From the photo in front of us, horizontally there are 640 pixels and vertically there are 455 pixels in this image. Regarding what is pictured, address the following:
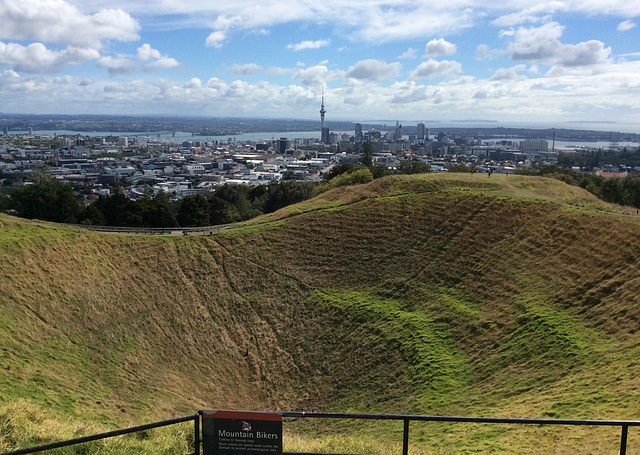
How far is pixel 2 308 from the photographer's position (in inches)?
969

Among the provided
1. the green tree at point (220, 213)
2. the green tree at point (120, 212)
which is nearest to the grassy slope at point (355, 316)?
the green tree at point (120, 212)

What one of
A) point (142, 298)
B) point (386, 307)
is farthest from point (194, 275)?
point (386, 307)

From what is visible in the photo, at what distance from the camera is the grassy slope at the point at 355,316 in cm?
1920

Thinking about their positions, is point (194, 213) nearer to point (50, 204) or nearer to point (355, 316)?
point (50, 204)

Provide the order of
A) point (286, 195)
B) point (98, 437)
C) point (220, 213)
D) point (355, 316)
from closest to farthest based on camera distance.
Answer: point (98, 437)
point (355, 316)
point (220, 213)
point (286, 195)

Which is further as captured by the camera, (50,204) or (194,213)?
(194,213)

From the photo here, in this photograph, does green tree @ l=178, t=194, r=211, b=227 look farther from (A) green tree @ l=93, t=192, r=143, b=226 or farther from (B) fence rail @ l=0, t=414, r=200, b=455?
(B) fence rail @ l=0, t=414, r=200, b=455

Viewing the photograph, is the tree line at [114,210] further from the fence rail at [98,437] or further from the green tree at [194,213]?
the fence rail at [98,437]

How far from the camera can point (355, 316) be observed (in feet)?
96.0

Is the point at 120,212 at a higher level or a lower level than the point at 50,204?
lower

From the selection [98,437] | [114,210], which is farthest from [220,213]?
[98,437]

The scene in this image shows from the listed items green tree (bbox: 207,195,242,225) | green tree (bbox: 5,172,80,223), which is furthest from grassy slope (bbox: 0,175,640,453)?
green tree (bbox: 5,172,80,223)

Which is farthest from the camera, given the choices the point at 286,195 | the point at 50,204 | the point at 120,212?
the point at 286,195

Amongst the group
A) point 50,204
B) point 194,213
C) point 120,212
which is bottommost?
point 194,213
